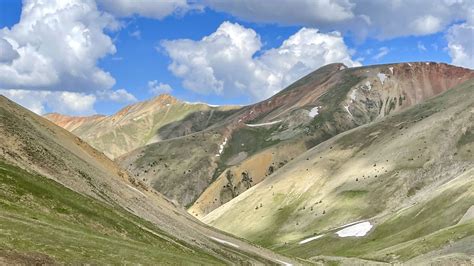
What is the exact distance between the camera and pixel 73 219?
4734cm

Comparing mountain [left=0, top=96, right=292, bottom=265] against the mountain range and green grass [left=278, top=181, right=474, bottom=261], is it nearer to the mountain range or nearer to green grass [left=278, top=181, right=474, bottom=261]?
the mountain range

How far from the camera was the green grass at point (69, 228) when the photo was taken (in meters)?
33.3

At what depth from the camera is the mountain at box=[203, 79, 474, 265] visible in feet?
291

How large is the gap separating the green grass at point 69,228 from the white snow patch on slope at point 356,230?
165ft

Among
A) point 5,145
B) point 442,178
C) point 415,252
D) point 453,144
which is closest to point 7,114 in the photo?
point 5,145

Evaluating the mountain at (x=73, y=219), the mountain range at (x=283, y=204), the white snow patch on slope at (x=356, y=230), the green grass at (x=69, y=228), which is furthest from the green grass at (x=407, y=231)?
the green grass at (x=69, y=228)

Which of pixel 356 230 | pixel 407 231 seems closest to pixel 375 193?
pixel 356 230

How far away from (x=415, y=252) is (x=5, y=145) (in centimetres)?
5177

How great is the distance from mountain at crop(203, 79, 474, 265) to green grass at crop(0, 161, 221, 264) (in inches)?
1392

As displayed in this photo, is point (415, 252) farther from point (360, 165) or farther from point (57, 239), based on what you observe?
point (360, 165)

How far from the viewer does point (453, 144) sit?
14088 cm

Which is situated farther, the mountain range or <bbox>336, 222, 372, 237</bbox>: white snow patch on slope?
<bbox>336, 222, 372, 237</bbox>: white snow patch on slope

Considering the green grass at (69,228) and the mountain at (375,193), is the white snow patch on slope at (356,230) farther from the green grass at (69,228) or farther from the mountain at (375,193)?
the green grass at (69,228)

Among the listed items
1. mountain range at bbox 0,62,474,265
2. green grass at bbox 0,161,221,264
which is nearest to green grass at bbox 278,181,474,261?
mountain range at bbox 0,62,474,265
